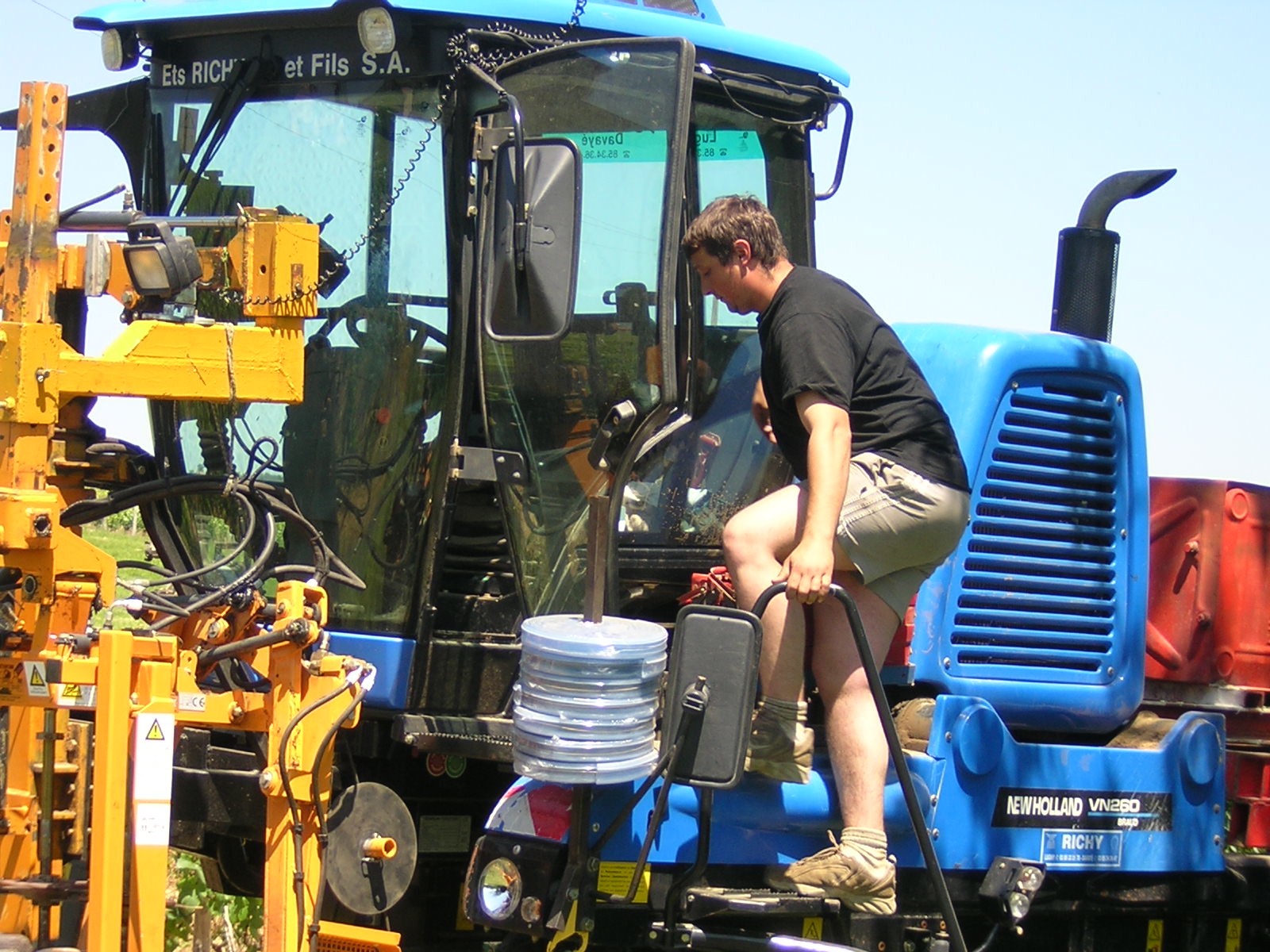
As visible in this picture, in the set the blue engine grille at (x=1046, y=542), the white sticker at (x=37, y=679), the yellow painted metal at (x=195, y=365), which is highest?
the yellow painted metal at (x=195, y=365)

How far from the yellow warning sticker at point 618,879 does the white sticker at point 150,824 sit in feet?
3.32

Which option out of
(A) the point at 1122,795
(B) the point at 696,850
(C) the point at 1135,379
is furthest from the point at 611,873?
(C) the point at 1135,379

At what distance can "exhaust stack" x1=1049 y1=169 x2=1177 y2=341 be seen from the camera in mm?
5305

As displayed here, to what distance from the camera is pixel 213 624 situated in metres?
4.14

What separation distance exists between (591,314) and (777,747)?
1.21m

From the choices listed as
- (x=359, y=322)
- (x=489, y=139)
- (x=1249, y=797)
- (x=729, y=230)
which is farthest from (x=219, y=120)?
(x=1249, y=797)

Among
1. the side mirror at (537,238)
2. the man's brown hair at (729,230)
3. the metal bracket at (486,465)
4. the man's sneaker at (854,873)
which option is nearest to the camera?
the side mirror at (537,238)

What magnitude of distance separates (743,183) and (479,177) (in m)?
0.95

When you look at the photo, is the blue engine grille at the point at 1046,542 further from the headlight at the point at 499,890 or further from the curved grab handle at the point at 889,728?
the headlight at the point at 499,890

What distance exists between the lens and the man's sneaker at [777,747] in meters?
4.11

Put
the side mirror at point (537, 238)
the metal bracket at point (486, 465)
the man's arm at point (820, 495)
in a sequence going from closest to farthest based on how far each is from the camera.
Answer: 1. the man's arm at point (820, 495)
2. the side mirror at point (537, 238)
3. the metal bracket at point (486, 465)

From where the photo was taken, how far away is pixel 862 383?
4.16 meters

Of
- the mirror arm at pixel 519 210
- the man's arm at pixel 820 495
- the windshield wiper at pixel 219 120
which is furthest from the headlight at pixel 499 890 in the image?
the windshield wiper at pixel 219 120

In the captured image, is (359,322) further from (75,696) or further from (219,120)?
(75,696)
